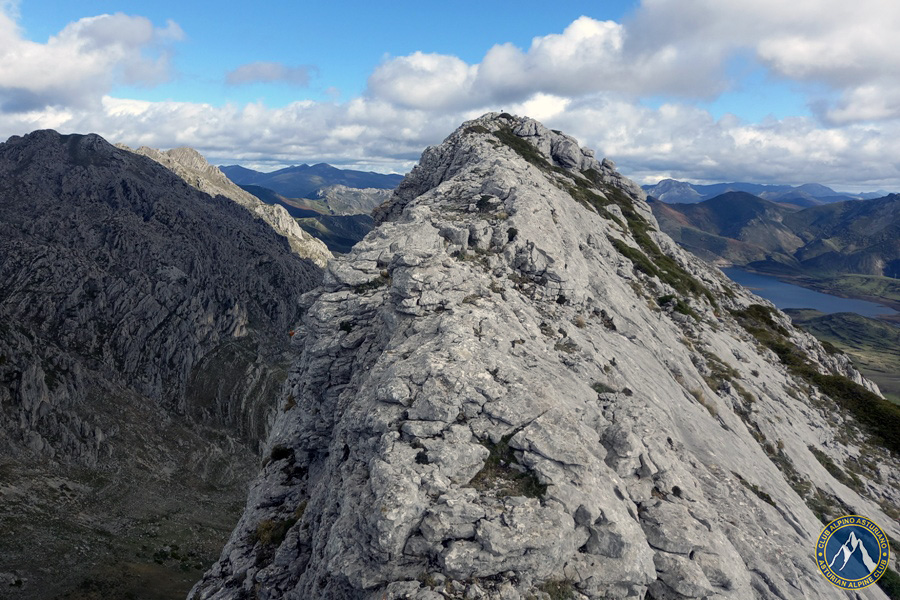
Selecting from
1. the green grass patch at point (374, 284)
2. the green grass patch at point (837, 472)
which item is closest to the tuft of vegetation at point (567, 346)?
the green grass patch at point (374, 284)

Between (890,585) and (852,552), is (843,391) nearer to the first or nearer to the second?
(890,585)

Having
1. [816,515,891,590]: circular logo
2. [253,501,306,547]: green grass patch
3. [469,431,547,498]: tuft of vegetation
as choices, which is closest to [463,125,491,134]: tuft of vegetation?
[253,501,306,547]: green grass patch

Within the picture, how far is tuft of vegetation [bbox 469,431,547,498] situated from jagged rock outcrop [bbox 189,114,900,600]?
61mm

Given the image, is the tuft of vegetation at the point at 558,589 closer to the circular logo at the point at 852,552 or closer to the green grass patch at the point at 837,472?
the circular logo at the point at 852,552

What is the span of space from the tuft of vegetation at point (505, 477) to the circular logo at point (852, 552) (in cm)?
1718

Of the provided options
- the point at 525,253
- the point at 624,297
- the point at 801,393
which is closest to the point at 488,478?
the point at 525,253

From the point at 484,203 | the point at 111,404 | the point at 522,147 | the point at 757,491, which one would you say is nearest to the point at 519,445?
the point at 757,491

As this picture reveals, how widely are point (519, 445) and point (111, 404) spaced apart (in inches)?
6494

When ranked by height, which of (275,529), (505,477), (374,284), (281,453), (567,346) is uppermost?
(374,284)

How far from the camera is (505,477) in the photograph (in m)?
18.0

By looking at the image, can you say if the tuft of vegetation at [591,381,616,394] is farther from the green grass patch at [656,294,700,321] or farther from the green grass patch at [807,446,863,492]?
the green grass patch at [656,294,700,321]

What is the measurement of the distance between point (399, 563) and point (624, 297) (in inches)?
1291

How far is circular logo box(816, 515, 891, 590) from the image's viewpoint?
80.0ft

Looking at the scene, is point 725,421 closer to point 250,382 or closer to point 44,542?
point 44,542
